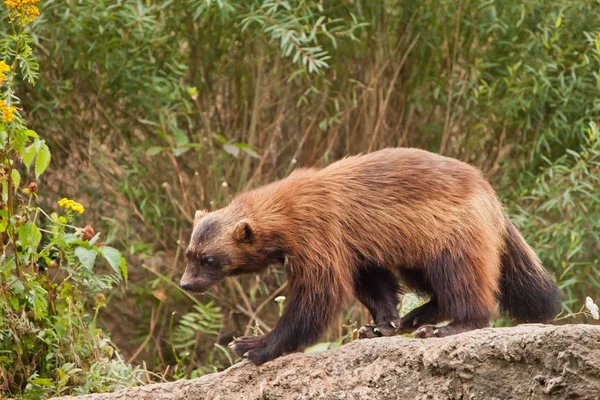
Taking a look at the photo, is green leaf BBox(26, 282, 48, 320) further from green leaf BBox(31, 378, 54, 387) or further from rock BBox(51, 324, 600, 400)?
rock BBox(51, 324, 600, 400)

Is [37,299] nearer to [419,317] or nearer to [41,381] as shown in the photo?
[41,381]

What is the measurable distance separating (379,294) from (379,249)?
1.29 ft

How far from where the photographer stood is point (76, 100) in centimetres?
836

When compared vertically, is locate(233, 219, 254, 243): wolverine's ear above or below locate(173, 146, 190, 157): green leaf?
above

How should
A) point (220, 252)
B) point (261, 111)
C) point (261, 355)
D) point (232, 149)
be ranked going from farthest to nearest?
point (261, 111)
point (232, 149)
point (220, 252)
point (261, 355)

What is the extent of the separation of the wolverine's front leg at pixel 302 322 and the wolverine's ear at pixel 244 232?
0.44 m

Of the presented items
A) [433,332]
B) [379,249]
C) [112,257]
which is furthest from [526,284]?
[112,257]

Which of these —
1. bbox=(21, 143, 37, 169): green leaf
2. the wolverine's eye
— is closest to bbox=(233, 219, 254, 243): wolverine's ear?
the wolverine's eye

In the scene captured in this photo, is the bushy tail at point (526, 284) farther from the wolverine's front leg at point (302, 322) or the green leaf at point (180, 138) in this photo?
the green leaf at point (180, 138)

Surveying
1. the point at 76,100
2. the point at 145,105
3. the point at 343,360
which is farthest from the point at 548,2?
the point at 343,360

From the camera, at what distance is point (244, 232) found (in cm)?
514

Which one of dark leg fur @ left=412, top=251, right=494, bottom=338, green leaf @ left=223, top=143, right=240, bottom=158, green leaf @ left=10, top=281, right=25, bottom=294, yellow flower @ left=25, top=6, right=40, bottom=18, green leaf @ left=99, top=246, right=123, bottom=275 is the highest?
yellow flower @ left=25, top=6, right=40, bottom=18

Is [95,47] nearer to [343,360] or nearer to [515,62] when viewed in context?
[515,62]

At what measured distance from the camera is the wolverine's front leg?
188 inches
